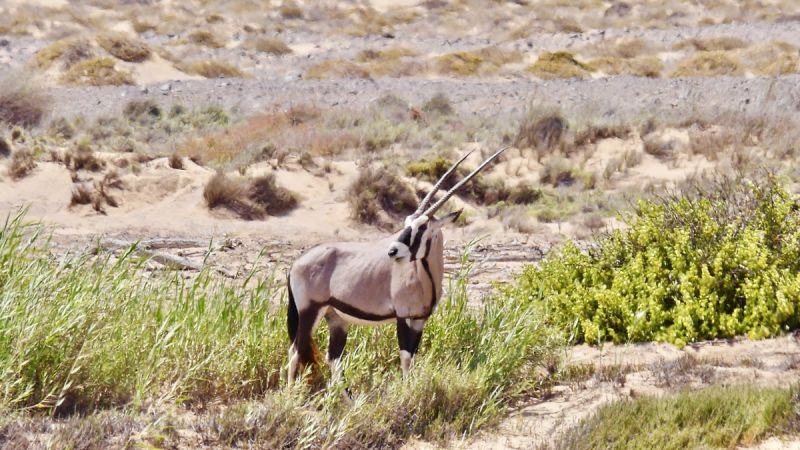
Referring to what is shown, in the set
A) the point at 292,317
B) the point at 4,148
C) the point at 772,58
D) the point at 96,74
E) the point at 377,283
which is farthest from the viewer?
the point at 772,58

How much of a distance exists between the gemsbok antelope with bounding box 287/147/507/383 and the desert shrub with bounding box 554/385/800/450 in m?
1.05

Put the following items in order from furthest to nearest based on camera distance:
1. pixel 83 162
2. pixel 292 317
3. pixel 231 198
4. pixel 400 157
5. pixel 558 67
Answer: pixel 558 67 < pixel 400 157 < pixel 83 162 < pixel 231 198 < pixel 292 317

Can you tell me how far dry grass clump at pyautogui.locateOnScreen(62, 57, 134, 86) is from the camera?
1038 inches

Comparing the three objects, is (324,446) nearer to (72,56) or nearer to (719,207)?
(719,207)

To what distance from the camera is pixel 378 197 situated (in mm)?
15164

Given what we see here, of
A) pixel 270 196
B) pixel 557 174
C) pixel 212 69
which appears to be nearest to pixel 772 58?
pixel 557 174

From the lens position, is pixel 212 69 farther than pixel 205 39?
No

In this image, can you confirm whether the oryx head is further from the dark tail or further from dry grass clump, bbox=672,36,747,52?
dry grass clump, bbox=672,36,747,52

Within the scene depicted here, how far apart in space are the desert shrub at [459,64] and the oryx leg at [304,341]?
25.3 metres

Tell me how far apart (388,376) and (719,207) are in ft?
12.2

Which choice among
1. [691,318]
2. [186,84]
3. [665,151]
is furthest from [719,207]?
[186,84]

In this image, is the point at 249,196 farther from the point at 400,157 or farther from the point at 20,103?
the point at 20,103

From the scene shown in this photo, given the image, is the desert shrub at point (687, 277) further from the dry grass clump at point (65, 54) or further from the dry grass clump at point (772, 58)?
the dry grass clump at point (65, 54)

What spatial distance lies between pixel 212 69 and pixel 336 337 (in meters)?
25.3
